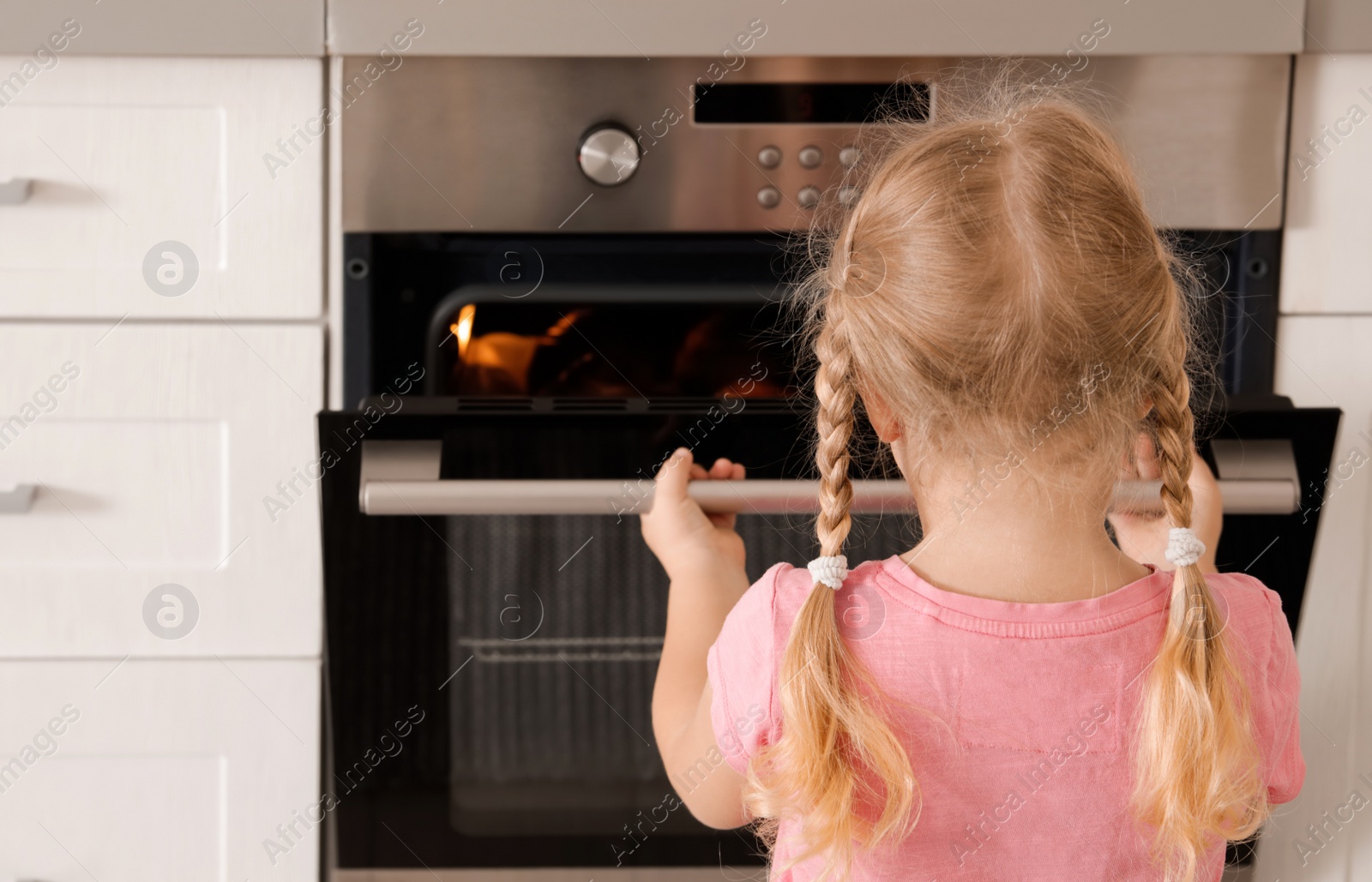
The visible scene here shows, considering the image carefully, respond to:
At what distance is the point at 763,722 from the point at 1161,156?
48 cm

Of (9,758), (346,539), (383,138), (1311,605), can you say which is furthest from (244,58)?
(1311,605)

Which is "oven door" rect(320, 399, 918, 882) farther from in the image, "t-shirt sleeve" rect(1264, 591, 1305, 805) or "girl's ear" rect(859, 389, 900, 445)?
"t-shirt sleeve" rect(1264, 591, 1305, 805)

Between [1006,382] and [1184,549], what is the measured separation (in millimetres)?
124

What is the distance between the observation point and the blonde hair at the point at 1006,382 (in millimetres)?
500

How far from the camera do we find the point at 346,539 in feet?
2.33

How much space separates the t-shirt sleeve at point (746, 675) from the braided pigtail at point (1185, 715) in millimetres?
184

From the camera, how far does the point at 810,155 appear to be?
2.43 ft

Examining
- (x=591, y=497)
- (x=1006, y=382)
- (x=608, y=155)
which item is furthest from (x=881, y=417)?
(x=608, y=155)

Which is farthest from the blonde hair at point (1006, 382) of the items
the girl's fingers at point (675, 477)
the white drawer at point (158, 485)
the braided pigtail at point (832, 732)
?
the white drawer at point (158, 485)

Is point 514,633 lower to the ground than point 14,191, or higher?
lower

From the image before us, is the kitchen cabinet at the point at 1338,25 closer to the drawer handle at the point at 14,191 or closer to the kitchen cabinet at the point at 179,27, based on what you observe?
the kitchen cabinet at the point at 179,27

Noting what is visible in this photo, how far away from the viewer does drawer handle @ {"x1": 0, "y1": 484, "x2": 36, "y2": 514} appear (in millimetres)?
739

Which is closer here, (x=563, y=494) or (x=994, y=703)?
(x=994, y=703)

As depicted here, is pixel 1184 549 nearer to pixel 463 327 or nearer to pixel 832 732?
pixel 832 732
